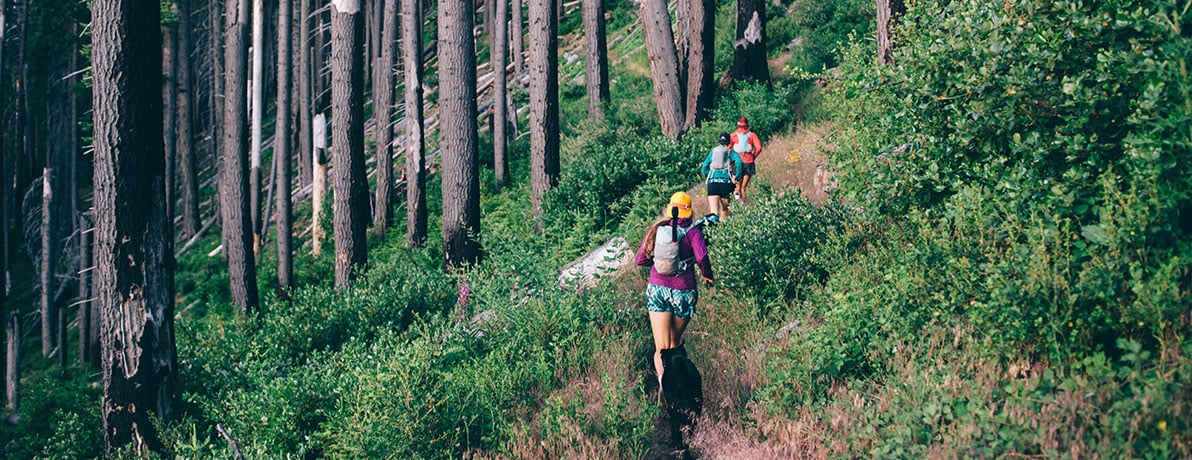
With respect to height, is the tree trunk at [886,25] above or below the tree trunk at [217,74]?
above

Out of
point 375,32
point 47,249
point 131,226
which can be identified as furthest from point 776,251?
point 375,32

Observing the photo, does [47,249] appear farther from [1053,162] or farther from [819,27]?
[1053,162]

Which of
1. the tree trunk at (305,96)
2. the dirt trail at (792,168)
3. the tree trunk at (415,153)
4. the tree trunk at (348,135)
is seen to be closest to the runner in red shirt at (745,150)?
the dirt trail at (792,168)

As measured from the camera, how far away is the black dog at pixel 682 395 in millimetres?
6848

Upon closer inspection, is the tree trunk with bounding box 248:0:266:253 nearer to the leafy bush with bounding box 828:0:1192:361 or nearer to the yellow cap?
the yellow cap

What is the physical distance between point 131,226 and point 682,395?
563 cm

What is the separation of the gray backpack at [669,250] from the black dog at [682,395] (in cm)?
72

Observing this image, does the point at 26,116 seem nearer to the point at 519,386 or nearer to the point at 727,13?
the point at 727,13

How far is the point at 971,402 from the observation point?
220 inches

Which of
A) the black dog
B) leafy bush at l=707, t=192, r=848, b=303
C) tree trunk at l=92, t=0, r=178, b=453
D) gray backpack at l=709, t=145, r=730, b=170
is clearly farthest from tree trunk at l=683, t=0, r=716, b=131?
tree trunk at l=92, t=0, r=178, b=453

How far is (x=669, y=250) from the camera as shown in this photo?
22.9ft

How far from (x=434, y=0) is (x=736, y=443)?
131ft

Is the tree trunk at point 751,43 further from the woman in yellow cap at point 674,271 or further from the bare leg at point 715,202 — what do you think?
the woman in yellow cap at point 674,271

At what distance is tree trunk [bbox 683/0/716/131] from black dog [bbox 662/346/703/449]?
9314 millimetres
